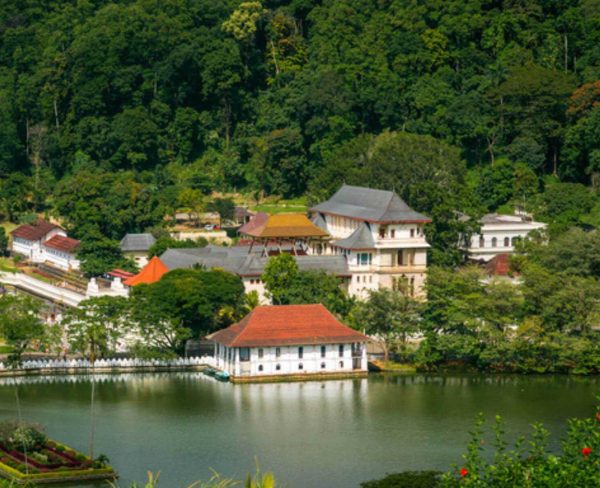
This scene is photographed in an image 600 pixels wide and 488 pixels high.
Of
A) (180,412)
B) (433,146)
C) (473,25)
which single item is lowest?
(180,412)

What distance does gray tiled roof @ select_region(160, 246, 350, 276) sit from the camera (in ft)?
215

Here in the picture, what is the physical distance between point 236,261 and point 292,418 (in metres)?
15.7

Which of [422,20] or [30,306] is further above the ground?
[422,20]

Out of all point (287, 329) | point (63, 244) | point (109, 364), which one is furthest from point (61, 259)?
point (287, 329)

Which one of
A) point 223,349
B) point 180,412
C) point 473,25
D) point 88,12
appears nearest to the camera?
point 180,412

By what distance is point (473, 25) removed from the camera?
89.2 metres

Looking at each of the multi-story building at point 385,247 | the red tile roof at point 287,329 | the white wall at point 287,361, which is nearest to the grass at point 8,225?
the multi-story building at point 385,247

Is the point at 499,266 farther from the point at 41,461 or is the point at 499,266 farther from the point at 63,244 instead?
the point at 41,461

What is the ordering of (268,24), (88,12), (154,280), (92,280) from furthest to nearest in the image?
(88,12)
(268,24)
(92,280)
(154,280)

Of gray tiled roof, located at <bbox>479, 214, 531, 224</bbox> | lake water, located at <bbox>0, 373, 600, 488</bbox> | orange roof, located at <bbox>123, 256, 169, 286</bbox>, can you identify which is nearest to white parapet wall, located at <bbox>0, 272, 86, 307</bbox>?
orange roof, located at <bbox>123, 256, 169, 286</bbox>

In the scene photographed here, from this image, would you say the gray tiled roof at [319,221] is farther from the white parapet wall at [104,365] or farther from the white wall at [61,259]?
the white parapet wall at [104,365]

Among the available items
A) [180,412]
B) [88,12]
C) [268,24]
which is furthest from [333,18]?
[180,412]

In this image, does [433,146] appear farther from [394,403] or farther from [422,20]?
[394,403]

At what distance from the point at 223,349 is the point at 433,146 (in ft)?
70.3
